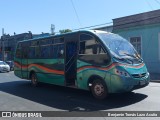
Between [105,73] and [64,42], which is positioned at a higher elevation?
[64,42]

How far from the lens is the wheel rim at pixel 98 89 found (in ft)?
31.7

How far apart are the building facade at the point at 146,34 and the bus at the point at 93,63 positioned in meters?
14.0

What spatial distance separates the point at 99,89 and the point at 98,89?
1.8 inches

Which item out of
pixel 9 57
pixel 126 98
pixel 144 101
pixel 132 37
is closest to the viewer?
pixel 144 101


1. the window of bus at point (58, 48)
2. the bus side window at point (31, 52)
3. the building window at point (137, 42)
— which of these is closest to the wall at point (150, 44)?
the building window at point (137, 42)

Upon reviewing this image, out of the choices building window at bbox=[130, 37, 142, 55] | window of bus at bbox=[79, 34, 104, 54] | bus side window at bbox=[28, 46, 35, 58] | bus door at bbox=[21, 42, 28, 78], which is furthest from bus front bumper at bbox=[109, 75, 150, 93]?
building window at bbox=[130, 37, 142, 55]

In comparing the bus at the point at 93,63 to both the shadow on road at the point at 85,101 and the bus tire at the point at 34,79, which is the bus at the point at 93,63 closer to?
the shadow on road at the point at 85,101

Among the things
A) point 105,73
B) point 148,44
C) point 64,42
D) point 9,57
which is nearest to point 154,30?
point 148,44

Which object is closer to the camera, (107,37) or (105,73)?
(105,73)

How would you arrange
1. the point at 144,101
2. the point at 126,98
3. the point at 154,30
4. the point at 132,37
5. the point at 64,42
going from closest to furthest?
the point at 144,101
the point at 126,98
the point at 64,42
the point at 154,30
the point at 132,37

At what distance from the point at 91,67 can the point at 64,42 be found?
250cm

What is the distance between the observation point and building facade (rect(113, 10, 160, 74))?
24578 mm

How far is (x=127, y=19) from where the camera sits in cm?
2750

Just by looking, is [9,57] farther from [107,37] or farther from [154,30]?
[107,37]
